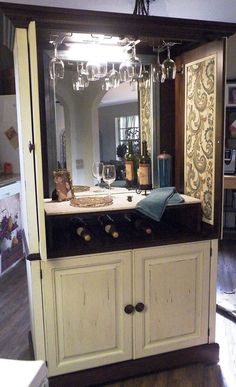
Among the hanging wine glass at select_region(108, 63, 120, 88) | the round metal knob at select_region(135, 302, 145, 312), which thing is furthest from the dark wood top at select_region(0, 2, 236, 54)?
the round metal knob at select_region(135, 302, 145, 312)

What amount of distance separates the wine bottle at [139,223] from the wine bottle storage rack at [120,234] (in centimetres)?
2

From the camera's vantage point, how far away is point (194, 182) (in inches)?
85.2

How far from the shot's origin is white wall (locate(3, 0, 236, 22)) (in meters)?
2.29

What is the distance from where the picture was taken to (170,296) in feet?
6.55

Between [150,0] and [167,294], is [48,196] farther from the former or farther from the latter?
[150,0]

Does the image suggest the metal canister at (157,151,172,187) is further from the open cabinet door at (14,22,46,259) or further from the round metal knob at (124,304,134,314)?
the open cabinet door at (14,22,46,259)

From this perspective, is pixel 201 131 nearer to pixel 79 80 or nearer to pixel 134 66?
pixel 134 66

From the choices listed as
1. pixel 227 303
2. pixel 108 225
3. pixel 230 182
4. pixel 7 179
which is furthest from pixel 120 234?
pixel 230 182

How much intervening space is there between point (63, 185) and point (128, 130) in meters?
0.61

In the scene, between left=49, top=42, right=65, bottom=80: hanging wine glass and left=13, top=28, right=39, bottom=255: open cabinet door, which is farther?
left=49, top=42, right=65, bottom=80: hanging wine glass

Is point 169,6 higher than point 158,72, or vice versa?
point 169,6

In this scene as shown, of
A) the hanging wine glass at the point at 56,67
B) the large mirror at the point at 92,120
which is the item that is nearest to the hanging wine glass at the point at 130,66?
the large mirror at the point at 92,120

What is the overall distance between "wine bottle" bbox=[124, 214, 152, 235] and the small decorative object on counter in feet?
1.28

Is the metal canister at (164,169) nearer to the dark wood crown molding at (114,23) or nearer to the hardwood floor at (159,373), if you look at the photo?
the dark wood crown molding at (114,23)
